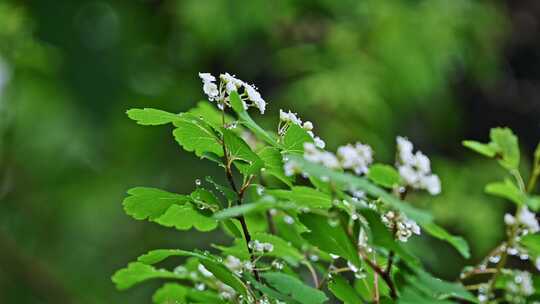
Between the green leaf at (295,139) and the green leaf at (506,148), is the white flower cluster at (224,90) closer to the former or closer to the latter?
the green leaf at (295,139)

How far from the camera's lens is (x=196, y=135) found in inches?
25.1

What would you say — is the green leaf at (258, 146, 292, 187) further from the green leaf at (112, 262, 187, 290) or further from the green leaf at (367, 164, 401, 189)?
the green leaf at (112, 262, 187, 290)

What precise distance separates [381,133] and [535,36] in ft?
4.40

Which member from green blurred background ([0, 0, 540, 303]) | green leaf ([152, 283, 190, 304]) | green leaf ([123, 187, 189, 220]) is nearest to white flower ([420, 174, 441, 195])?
green leaf ([123, 187, 189, 220])

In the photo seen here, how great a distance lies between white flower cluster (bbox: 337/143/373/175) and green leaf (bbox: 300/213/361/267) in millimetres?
50

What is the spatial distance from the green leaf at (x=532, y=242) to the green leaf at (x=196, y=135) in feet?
0.91

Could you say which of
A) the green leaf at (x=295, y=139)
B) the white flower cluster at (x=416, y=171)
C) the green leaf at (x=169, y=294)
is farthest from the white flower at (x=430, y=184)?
the green leaf at (x=169, y=294)

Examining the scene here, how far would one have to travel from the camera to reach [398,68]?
3223 mm

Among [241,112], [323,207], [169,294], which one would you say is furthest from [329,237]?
[169,294]

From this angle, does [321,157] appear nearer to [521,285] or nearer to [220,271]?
[220,271]

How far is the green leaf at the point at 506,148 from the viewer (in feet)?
2.16

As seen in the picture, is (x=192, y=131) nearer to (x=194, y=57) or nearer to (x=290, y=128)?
(x=290, y=128)

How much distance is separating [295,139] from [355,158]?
5cm

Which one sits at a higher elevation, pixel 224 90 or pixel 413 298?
pixel 224 90
